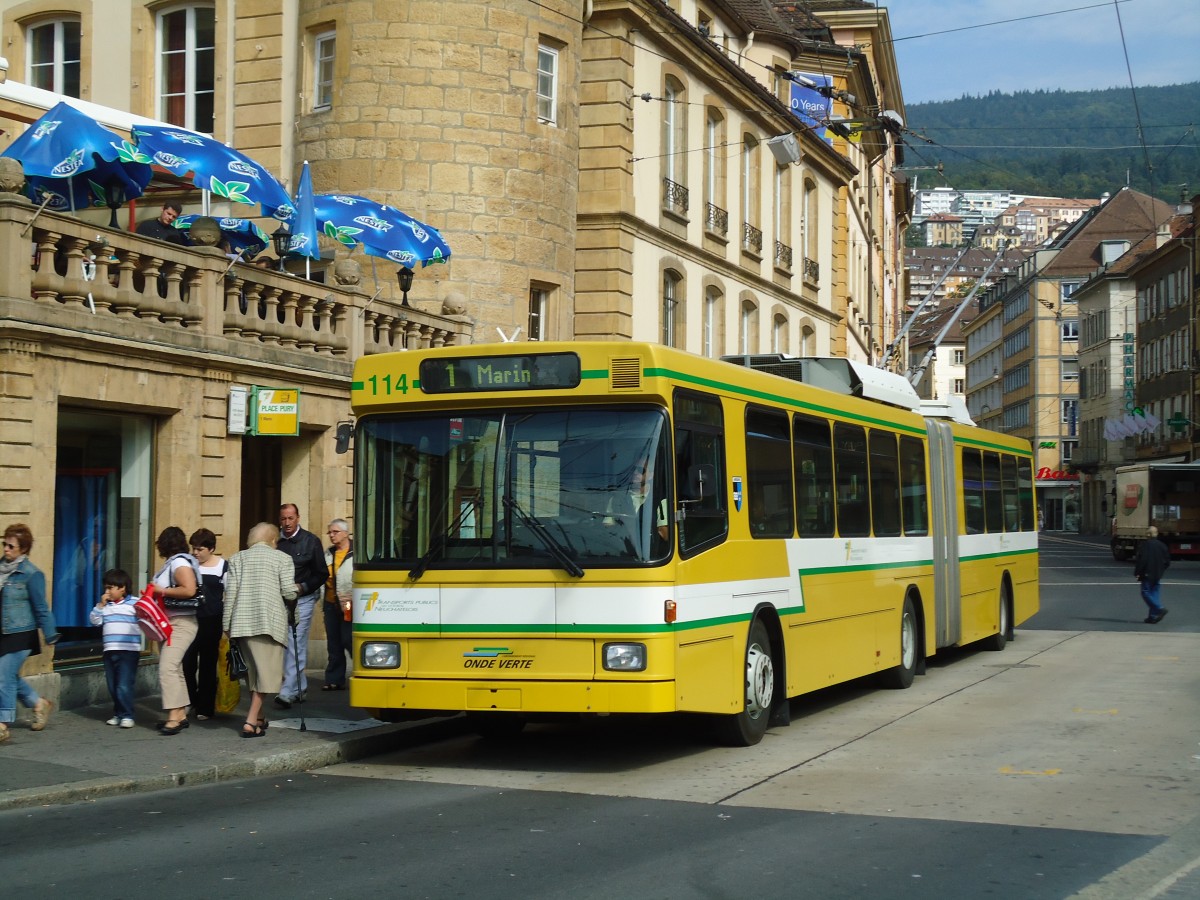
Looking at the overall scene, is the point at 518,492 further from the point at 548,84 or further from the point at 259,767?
the point at 548,84

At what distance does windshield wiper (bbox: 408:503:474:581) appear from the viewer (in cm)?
1108

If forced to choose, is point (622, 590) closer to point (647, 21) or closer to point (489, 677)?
point (489, 677)

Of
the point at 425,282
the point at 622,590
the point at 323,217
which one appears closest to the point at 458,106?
the point at 425,282

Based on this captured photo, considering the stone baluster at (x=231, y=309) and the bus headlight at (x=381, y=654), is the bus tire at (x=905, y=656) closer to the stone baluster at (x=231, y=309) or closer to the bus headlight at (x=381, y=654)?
the bus headlight at (x=381, y=654)

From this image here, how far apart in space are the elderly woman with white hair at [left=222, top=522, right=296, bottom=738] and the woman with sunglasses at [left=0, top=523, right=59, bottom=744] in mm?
1319

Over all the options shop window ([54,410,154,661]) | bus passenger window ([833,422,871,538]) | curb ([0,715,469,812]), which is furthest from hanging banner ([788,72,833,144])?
curb ([0,715,469,812])

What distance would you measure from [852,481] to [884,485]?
120 cm

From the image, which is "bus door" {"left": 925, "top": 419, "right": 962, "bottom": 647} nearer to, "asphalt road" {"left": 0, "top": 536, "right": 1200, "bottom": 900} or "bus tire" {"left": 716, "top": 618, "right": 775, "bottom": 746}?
"asphalt road" {"left": 0, "top": 536, "right": 1200, "bottom": 900}

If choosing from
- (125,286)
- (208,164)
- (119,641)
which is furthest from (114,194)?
(119,641)

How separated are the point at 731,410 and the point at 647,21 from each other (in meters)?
18.3

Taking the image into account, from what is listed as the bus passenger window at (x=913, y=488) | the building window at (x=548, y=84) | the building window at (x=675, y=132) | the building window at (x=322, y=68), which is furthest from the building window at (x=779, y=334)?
the bus passenger window at (x=913, y=488)

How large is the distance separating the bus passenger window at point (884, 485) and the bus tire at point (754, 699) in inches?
141

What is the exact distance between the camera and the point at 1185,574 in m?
44.7

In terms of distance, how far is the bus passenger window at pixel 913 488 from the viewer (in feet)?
55.1
